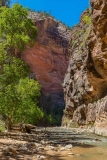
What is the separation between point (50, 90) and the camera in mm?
85688

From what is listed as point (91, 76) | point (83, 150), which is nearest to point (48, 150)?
point (83, 150)

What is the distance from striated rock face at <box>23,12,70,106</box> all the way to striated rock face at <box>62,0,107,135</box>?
87.1 ft

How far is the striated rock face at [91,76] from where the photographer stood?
63.9ft

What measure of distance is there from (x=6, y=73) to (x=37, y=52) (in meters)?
64.0

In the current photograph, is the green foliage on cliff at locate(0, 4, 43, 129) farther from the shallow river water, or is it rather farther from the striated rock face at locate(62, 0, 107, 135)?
the striated rock face at locate(62, 0, 107, 135)

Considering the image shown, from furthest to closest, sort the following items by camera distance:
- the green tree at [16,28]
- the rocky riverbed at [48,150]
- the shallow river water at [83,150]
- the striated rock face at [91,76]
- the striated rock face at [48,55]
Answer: the striated rock face at [48,55], the striated rock face at [91,76], the green tree at [16,28], the shallow river water at [83,150], the rocky riverbed at [48,150]

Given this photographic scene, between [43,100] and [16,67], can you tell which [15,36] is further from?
[43,100]

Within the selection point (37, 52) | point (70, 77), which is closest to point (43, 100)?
point (37, 52)

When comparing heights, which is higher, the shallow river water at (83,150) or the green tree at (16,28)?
the green tree at (16,28)

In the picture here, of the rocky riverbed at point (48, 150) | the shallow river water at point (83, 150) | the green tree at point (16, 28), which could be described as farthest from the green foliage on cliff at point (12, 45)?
the shallow river water at point (83, 150)

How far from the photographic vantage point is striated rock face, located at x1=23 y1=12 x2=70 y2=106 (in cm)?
7869

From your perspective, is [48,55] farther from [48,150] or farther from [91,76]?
[48,150]

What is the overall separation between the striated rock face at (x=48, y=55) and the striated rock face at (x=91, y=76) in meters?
26.6

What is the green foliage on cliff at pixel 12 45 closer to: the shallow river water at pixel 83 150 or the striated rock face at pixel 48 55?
the shallow river water at pixel 83 150
